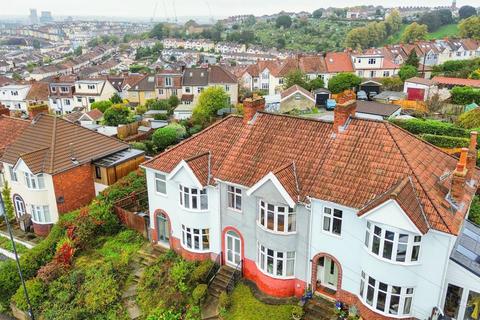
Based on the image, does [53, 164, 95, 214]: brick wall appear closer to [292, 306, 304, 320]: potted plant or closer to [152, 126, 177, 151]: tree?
[152, 126, 177, 151]: tree

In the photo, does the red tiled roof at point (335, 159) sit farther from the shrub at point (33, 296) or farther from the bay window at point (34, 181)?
the bay window at point (34, 181)

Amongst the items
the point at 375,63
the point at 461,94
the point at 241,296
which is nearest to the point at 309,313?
the point at 241,296

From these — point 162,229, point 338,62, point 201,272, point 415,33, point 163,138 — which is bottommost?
point 201,272

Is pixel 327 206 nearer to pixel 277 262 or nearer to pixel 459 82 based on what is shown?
pixel 277 262

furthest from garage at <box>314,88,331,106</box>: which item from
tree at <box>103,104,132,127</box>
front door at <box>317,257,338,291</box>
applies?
front door at <box>317,257,338,291</box>

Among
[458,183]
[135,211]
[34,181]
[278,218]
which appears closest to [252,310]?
[278,218]

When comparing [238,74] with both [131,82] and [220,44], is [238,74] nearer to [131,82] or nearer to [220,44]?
[131,82]
